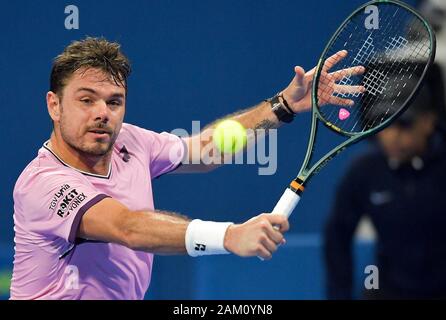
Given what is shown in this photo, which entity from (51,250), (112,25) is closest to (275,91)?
(112,25)

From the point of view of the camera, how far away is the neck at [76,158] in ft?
10.5

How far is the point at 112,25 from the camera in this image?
409 centimetres

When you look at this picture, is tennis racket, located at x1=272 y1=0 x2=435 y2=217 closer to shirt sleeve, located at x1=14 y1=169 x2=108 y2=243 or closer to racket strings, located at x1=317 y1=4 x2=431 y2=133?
racket strings, located at x1=317 y1=4 x2=431 y2=133

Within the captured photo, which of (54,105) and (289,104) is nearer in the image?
(54,105)

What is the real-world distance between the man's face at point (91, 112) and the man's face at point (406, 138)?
1190 mm

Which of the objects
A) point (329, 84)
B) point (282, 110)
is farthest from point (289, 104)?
point (329, 84)

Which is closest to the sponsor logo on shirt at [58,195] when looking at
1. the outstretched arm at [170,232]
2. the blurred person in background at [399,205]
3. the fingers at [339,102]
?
the outstretched arm at [170,232]

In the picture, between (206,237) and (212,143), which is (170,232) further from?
(212,143)

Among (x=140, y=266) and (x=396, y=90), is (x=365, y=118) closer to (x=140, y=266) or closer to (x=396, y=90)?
(x=396, y=90)

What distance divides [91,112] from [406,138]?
4.44ft

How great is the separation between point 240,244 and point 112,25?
166 cm

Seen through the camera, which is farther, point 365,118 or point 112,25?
point 112,25

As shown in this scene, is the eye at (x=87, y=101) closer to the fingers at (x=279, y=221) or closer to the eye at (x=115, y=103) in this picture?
the eye at (x=115, y=103)

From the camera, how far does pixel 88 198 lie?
9.78ft
